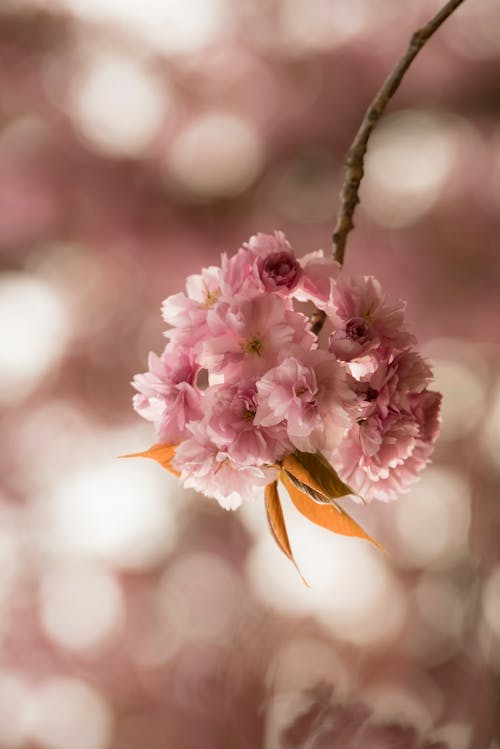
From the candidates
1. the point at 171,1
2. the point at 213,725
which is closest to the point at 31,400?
the point at 213,725

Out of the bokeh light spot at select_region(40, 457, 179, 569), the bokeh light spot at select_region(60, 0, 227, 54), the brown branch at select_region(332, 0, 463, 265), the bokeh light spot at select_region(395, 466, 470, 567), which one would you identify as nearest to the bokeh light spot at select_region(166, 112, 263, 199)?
the bokeh light spot at select_region(60, 0, 227, 54)

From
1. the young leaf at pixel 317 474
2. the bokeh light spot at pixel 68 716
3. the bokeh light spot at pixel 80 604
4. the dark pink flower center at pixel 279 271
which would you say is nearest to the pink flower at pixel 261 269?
the dark pink flower center at pixel 279 271

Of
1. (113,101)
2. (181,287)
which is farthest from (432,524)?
(113,101)

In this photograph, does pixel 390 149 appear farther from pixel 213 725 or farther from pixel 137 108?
pixel 213 725

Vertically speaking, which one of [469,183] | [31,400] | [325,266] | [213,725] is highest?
[325,266]

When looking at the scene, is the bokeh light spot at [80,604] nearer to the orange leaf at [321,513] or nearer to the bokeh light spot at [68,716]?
the bokeh light spot at [68,716]

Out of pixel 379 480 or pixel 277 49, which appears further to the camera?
pixel 277 49

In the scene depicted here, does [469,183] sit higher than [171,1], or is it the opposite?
[171,1]

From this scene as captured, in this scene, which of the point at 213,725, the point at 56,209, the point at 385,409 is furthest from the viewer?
the point at 56,209
